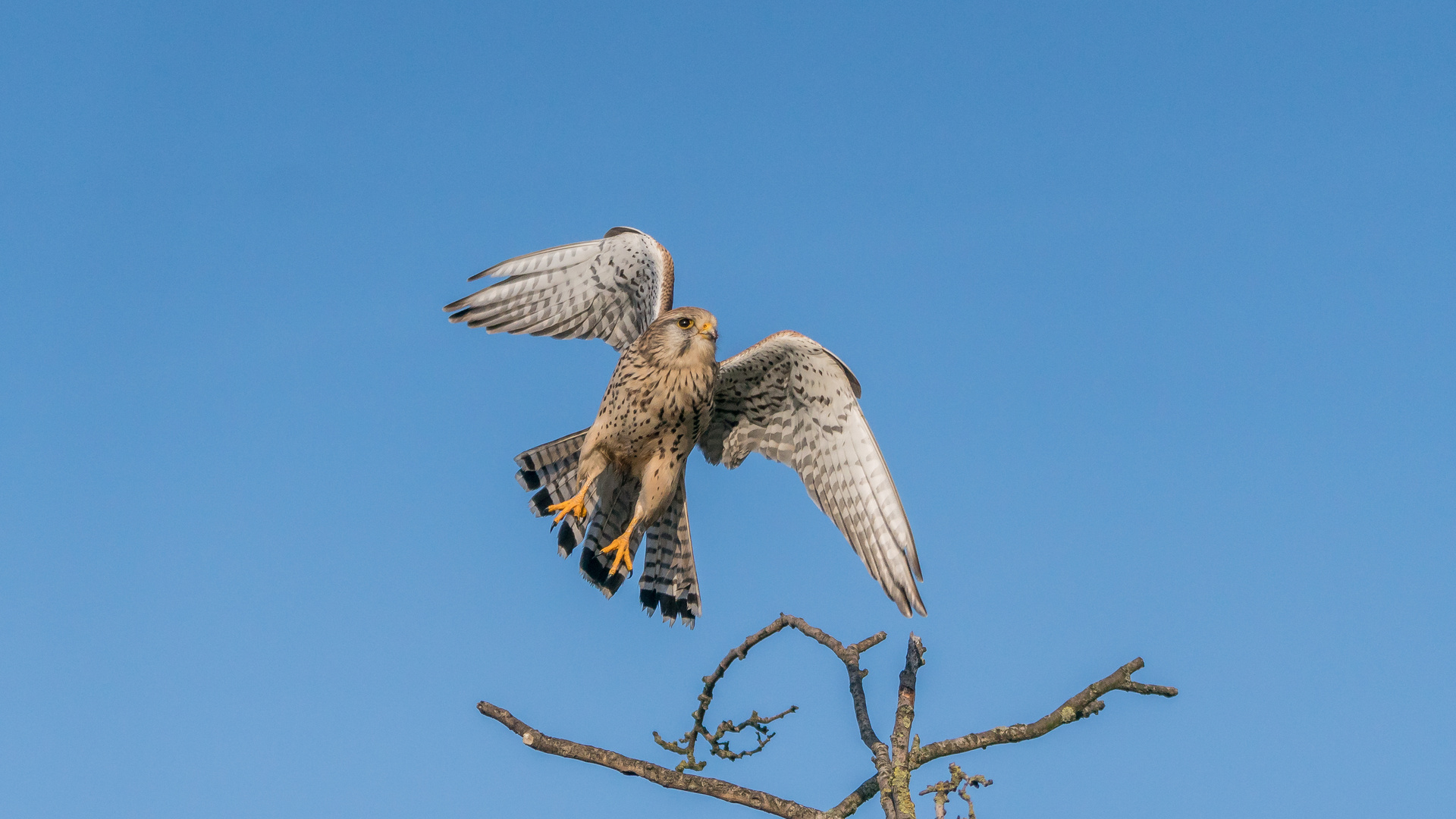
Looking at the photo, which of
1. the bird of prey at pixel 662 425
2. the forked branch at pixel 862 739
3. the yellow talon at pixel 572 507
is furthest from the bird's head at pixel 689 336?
the forked branch at pixel 862 739

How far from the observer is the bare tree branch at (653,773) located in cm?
362

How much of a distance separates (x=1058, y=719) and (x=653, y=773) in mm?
1292

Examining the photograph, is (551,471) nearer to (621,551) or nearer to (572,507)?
(572,507)

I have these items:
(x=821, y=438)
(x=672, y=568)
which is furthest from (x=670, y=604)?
(x=821, y=438)

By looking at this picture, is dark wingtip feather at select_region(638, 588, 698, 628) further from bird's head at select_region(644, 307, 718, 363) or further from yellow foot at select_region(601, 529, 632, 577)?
bird's head at select_region(644, 307, 718, 363)

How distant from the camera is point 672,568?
255 inches

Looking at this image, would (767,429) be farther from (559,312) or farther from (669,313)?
(559,312)

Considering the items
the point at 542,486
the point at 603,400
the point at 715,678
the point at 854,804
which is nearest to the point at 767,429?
the point at 603,400

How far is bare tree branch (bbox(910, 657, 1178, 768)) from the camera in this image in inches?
132

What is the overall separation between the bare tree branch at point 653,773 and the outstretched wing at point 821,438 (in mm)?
1726

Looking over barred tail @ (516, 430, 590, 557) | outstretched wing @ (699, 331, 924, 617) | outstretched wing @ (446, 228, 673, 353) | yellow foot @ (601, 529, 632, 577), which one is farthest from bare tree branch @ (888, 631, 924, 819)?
outstretched wing @ (446, 228, 673, 353)

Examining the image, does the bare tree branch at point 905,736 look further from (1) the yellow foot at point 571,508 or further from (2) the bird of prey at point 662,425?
(1) the yellow foot at point 571,508

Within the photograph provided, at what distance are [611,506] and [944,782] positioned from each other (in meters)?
3.51

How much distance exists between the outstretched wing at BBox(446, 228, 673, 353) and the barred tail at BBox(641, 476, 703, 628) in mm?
1048
